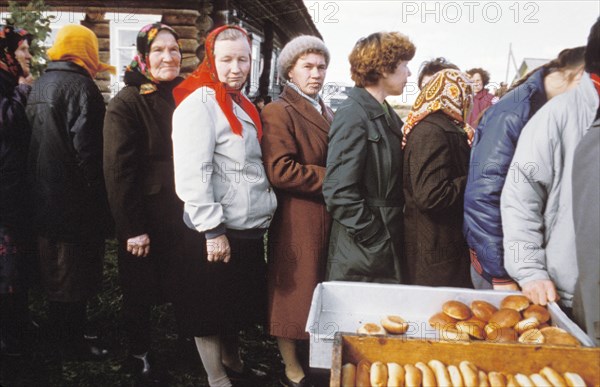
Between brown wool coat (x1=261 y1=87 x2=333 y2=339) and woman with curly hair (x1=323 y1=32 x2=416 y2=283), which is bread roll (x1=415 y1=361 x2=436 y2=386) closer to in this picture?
woman with curly hair (x1=323 y1=32 x2=416 y2=283)

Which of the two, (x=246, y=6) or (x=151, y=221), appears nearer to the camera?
(x=151, y=221)

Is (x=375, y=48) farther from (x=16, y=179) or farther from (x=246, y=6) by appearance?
(x=246, y=6)

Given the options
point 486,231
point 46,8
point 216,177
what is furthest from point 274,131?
point 46,8

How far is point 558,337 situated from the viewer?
163 cm

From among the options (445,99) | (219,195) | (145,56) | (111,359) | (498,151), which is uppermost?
(145,56)

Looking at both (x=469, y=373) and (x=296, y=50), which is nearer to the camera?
(x=469, y=373)

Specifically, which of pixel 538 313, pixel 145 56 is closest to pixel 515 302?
pixel 538 313

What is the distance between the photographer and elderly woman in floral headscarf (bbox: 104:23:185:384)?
273cm

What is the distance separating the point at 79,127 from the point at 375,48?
1846mm

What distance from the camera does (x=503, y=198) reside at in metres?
2.00

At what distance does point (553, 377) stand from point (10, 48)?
11.3 feet

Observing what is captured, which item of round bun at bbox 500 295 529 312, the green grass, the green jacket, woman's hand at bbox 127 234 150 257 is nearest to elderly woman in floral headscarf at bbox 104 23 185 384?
woman's hand at bbox 127 234 150 257

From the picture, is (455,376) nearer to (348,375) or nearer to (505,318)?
(348,375)

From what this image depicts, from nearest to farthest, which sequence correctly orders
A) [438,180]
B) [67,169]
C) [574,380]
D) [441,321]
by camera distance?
1. [574,380]
2. [441,321]
3. [438,180]
4. [67,169]
